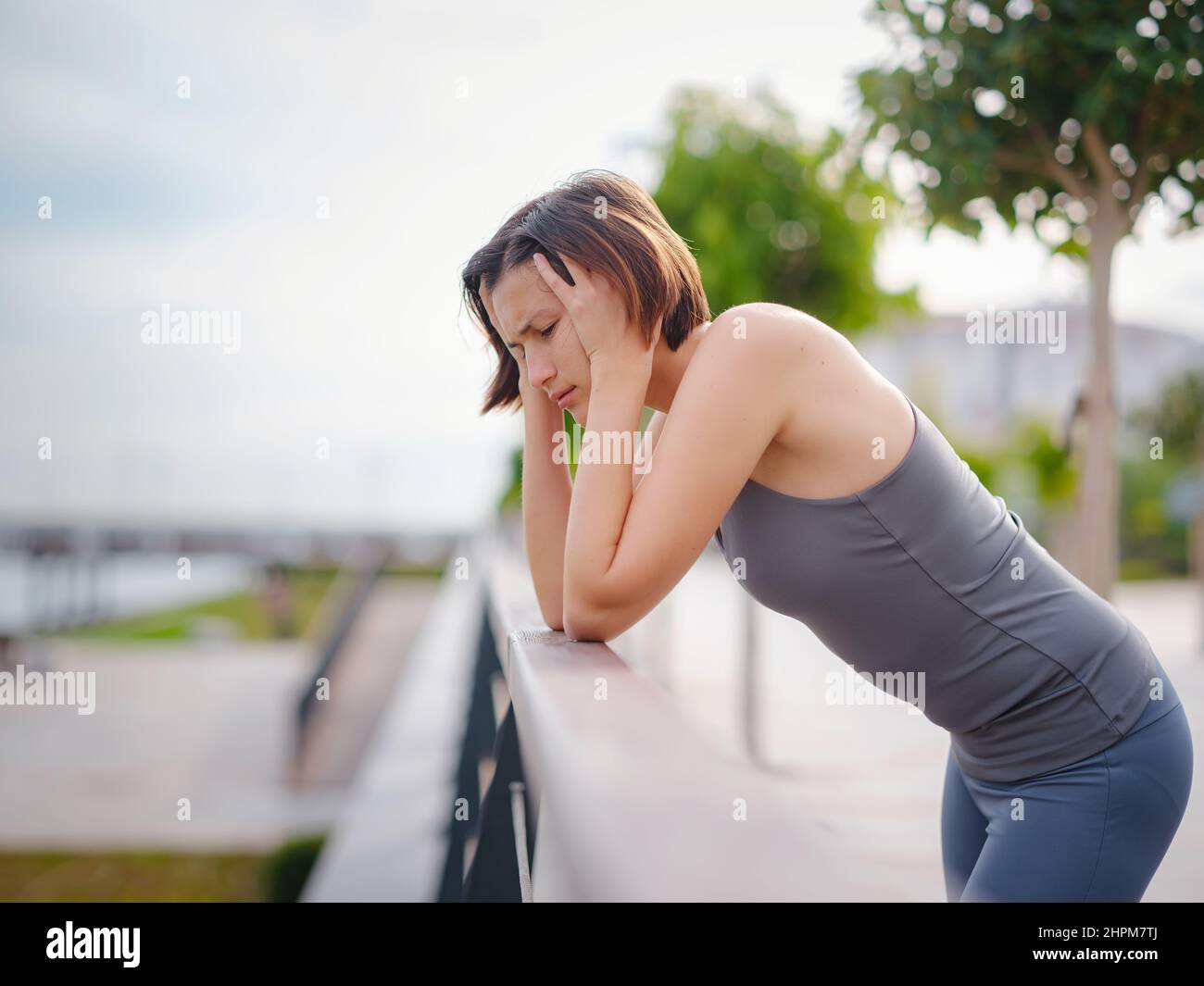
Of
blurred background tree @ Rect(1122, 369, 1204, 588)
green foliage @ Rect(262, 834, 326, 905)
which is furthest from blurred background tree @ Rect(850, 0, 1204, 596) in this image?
blurred background tree @ Rect(1122, 369, 1204, 588)

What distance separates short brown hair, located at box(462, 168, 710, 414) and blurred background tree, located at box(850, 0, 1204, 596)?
47.4 inches

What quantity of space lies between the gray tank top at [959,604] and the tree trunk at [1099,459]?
139cm

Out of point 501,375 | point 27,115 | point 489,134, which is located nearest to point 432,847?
point 501,375

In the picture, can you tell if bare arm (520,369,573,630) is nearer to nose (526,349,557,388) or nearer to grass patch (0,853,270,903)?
nose (526,349,557,388)

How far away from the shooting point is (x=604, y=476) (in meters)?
1.13

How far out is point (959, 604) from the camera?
1087 millimetres

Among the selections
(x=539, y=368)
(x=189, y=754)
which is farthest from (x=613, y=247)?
(x=189, y=754)

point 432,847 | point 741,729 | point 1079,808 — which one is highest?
point 1079,808

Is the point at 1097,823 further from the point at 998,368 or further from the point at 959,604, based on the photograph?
the point at 998,368

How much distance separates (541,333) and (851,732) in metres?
3.73

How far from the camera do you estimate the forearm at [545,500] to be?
1.44 metres
